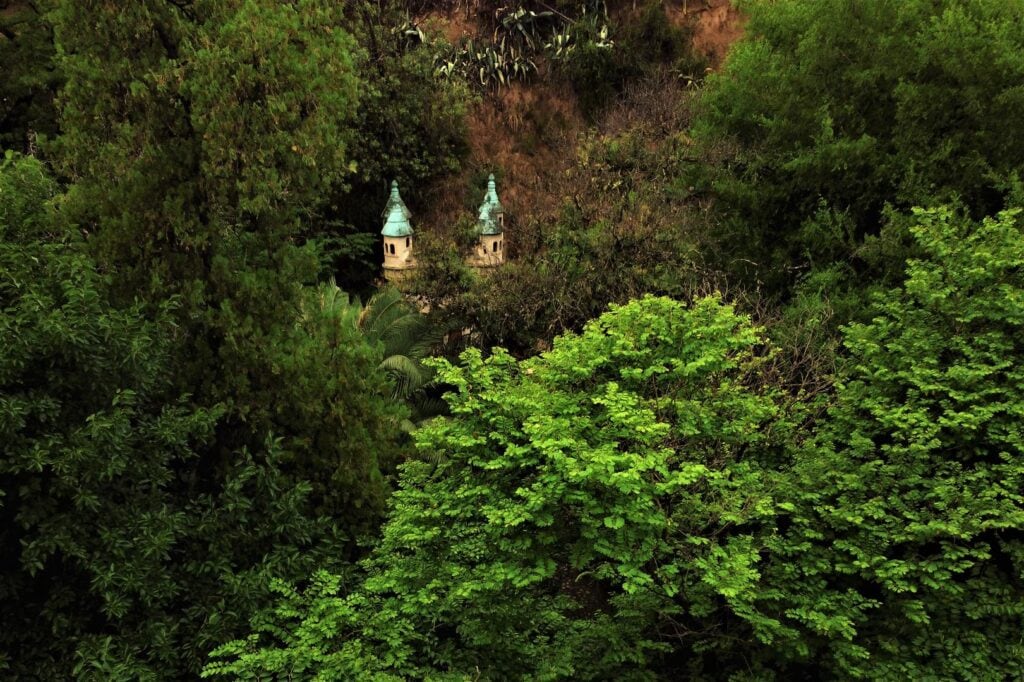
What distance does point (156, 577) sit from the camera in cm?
664

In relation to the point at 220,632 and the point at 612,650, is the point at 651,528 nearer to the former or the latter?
the point at 612,650

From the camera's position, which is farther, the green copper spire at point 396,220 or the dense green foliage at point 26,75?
the green copper spire at point 396,220

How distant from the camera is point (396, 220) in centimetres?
A: 1855

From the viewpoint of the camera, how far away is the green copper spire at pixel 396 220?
18.5 metres

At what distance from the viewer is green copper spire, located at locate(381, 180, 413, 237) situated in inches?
730

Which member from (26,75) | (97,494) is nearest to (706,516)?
(97,494)

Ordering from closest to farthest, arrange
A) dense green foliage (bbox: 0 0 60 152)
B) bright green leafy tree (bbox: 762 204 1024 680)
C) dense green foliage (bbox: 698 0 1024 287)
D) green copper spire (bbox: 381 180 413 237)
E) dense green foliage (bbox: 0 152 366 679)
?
bright green leafy tree (bbox: 762 204 1024 680) < dense green foliage (bbox: 0 152 366 679) < dense green foliage (bbox: 698 0 1024 287) < dense green foliage (bbox: 0 0 60 152) < green copper spire (bbox: 381 180 413 237)

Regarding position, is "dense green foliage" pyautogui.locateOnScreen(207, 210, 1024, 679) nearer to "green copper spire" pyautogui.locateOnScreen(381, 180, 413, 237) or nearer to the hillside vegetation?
the hillside vegetation

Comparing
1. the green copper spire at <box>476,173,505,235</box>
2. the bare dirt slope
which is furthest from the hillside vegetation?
the bare dirt slope

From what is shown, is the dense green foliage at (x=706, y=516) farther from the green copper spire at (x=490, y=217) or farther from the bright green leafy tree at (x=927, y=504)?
the green copper spire at (x=490, y=217)

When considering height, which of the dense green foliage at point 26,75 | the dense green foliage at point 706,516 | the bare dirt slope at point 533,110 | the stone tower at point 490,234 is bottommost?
the dense green foliage at point 706,516

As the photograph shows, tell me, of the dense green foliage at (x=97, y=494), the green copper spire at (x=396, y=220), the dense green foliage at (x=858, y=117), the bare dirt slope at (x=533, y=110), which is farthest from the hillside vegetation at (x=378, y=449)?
the bare dirt slope at (x=533, y=110)

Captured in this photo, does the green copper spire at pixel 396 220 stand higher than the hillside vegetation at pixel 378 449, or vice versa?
the green copper spire at pixel 396 220

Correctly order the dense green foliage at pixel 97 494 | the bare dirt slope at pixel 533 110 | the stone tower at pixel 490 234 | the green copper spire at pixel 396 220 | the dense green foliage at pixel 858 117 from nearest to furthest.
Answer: the dense green foliage at pixel 97 494, the dense green foliage at pixel 858 117, the stone tower at pixel 490 234, the green copper spire at pixel 396 220, the bare dirt slope at pixel 533 110
